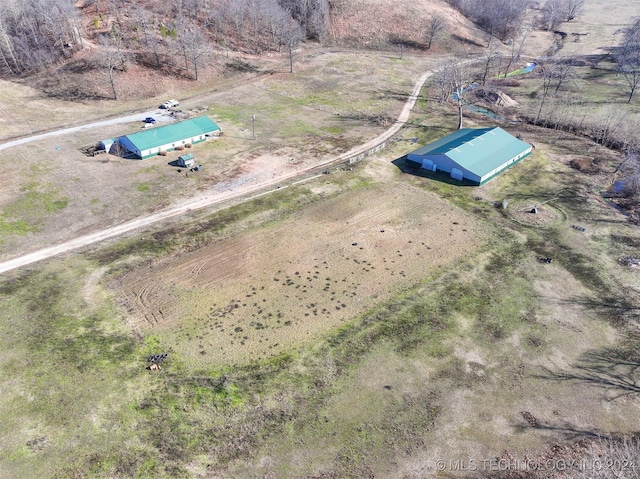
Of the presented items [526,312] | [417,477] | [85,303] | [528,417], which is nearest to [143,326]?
[85,303]

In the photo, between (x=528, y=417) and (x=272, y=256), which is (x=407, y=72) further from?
(x=528, y=417)

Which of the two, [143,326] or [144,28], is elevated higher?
[144,28]

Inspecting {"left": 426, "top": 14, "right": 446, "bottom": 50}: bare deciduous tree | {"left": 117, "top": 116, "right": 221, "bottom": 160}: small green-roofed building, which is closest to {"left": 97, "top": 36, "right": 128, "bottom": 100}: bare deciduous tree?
{"left": 117, "top": 116, "right": 221, "bottom": 160}: small green-roofed building

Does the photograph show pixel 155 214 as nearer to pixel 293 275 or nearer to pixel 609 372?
pixel 293 275

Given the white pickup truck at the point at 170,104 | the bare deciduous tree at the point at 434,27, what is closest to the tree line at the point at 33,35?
the white pickup truck at the point at 170,104

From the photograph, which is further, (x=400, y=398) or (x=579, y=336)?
(x=579, y=336)

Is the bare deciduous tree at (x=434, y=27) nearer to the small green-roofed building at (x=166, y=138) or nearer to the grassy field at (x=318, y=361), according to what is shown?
the small green-roofed building at (x=166, y=138)

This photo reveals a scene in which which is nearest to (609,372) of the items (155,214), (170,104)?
(155,214)

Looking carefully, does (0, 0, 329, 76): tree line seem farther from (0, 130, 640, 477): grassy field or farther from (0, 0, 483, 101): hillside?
(0, 130, 640, 477): grassy field
